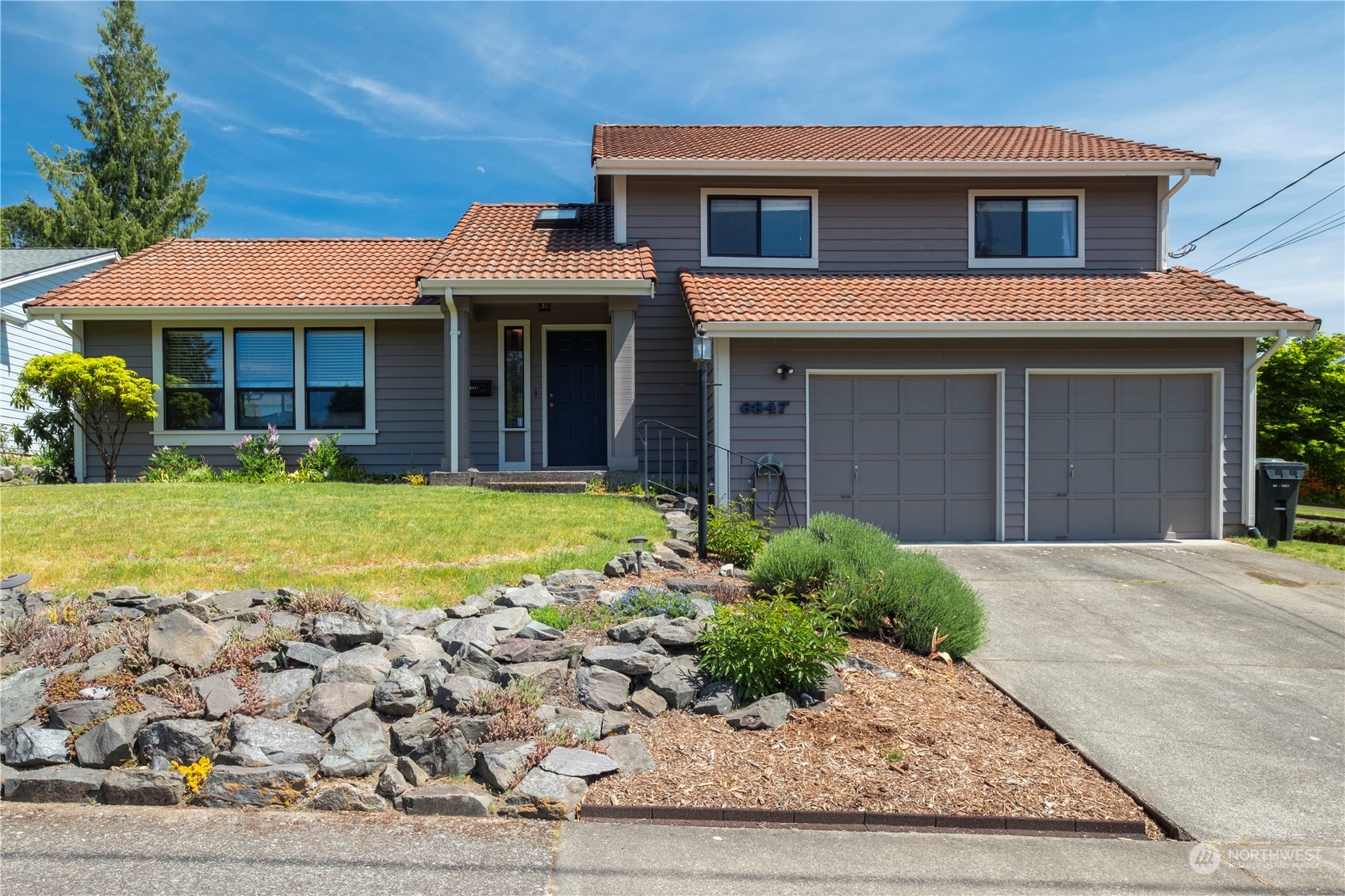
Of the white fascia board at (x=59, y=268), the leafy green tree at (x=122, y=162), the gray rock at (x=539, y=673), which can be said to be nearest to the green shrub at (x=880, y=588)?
the gray rock at (x=539, y=673)

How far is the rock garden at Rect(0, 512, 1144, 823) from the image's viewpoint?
3611 millimetres

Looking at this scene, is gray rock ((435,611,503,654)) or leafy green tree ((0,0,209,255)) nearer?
gray rock ((435,611,503,654))

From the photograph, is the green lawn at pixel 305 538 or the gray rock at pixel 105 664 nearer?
the gray rock at pixel 105 664

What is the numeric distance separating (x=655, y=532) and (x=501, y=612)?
3.19 metres

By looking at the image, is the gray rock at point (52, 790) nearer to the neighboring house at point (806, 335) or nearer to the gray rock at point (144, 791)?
the gray rock at point (144, 791)

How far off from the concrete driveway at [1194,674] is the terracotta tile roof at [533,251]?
612cm

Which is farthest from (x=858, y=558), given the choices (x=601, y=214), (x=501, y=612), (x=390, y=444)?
(x=601, y=214)

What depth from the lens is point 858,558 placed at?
6.09 m

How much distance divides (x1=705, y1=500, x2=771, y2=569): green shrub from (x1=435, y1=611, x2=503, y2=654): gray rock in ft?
8.88

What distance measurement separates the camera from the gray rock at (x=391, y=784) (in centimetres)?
359

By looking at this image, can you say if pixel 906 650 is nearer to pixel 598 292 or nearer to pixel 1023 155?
pixel 598 292

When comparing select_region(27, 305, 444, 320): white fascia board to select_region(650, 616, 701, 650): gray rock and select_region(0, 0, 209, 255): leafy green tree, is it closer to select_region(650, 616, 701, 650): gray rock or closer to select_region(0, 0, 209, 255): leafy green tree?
select_region(650, 616, 701, 650): gray rock

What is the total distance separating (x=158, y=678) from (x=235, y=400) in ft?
32.4

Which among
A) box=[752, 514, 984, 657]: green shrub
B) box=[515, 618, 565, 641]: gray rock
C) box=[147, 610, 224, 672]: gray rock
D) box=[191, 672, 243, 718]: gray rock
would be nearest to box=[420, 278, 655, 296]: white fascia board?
box=[752, 514, 984, 657]: green shrub
